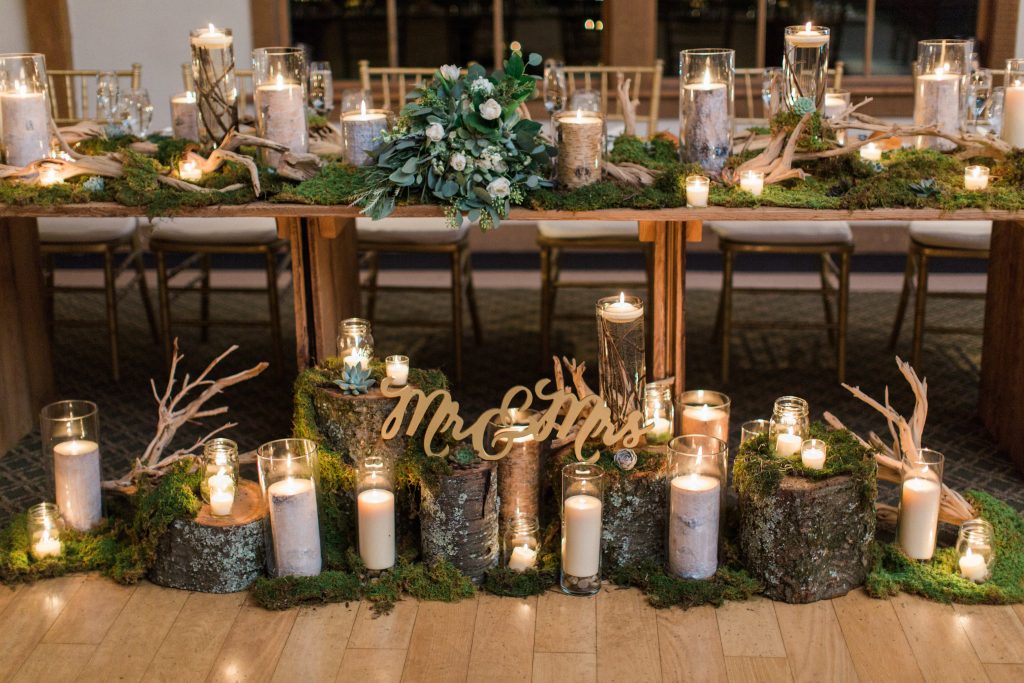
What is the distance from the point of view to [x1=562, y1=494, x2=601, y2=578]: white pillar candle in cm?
268

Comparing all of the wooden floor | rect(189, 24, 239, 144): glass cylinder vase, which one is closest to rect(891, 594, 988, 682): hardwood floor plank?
the wooden floor

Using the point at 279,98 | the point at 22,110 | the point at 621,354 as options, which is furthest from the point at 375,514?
the point at 22,110

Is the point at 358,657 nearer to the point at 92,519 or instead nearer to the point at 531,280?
the point at 92,519

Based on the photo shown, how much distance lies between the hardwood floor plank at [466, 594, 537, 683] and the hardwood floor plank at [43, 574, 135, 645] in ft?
2.63

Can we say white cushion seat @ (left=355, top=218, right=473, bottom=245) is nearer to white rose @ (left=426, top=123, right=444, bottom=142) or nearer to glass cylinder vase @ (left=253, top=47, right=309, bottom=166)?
glass cylinder vase @ (left=253, top=47, right=309, bottom=166)

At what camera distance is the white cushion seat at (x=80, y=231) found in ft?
13.3

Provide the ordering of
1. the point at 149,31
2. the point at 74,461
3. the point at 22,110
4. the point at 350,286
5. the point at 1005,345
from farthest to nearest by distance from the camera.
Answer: the point at 149,31
the point at 350,286
the point at 1005,345
the point at 22,110
the point at 74,461

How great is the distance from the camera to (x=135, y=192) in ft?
Result: 9.96

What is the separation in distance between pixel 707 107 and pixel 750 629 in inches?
50.4

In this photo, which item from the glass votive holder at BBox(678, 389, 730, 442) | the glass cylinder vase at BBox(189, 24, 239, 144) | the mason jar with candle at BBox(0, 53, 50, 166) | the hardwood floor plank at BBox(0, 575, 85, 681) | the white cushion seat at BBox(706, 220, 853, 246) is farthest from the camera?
the white cushion seat at BBox(706, 220, 853, 246)

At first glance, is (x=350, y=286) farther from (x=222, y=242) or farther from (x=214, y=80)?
(x=214, y=80)

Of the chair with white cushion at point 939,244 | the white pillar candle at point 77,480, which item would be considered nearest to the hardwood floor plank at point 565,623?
the white pillar candle at point 77,480

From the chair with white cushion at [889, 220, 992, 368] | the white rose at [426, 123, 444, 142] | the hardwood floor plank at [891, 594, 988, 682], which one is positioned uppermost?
the white rose at [426, 123, 444, 142]

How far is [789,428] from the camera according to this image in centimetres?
284
